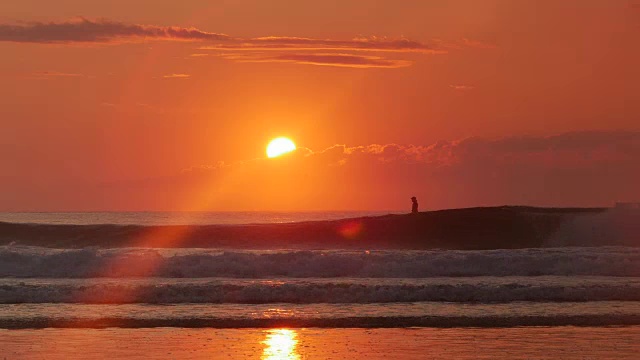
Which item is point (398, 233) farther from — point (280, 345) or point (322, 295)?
point (280, 345)

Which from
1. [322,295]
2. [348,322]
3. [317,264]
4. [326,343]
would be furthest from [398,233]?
[326,343]

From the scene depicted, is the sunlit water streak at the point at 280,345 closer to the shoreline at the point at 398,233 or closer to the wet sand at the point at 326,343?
the wet sand at the point at 326,343

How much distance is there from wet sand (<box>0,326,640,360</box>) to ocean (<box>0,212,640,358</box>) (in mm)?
76

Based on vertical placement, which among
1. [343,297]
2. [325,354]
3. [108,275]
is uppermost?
[108,275]

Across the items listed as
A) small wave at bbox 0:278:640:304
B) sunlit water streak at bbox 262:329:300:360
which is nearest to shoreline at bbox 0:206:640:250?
small wave at bbox 0:278:640:304

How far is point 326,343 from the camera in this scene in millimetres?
18828

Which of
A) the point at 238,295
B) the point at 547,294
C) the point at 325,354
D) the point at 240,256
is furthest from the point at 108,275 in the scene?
the point at 325,354

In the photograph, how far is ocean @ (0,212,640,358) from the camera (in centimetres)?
2053

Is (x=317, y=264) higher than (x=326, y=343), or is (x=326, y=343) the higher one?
(x=317, y=264)

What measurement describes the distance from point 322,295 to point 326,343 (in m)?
8.14

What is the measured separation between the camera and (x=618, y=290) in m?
27.1

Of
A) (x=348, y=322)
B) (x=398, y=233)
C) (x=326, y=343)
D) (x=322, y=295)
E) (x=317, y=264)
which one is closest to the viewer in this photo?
(x=326, y=343)

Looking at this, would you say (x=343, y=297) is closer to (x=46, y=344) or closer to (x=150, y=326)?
(x=150, y=326)

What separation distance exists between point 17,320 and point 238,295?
662cm
